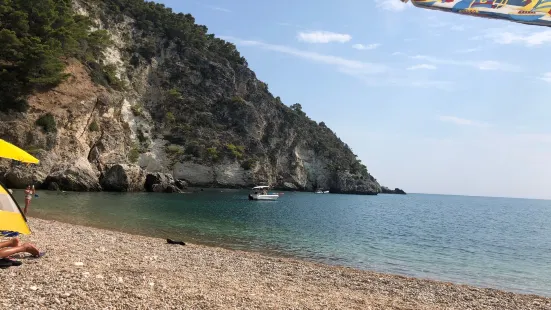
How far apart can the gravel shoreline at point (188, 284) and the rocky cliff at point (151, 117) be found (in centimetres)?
3737

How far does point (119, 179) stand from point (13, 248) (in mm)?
47008

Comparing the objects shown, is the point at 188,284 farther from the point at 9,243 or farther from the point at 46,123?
the point at 46,123

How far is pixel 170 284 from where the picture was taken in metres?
7.98

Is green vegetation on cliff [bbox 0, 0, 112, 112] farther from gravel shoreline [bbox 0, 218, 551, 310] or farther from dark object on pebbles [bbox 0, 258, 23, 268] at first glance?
dark object on pebbles [bbox 0, 258, 23, 268]

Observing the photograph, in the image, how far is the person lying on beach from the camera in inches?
324

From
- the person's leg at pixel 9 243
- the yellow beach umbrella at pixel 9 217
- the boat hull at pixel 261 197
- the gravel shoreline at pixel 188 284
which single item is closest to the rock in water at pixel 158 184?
the boat hull at pixel 261 197

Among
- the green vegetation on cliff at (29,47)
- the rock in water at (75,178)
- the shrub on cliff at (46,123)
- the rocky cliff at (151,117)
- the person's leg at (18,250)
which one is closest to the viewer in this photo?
the person's leg at (18,250)

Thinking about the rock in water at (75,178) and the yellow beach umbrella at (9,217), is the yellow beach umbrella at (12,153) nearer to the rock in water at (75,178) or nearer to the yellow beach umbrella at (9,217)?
the yellow beach umbrella at (9,217)

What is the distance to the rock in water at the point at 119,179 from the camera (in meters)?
52.5

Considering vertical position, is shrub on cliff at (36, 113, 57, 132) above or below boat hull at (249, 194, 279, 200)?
above

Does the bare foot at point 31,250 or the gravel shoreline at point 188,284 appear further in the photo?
the bare foot at point 31,250

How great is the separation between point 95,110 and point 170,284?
53.6 meters

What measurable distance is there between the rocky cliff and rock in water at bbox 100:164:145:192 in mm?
140

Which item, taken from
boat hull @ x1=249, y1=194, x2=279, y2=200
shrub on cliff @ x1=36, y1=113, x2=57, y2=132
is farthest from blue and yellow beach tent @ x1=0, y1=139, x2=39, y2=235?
boat hull @ x1=249, y1=194, x2=279, y2=200
